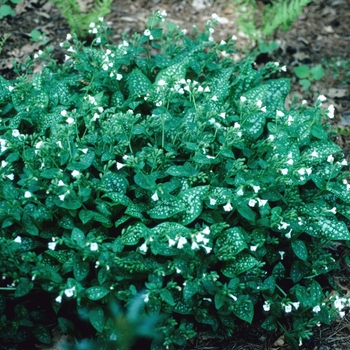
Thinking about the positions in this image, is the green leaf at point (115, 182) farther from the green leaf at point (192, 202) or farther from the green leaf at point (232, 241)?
the green leaf at point (232, 241)

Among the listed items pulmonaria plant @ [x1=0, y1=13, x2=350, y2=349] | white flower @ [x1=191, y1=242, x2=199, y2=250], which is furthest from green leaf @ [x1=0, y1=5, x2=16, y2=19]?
white flower @ [x1=191, y1=242, x2=199, y2=250]

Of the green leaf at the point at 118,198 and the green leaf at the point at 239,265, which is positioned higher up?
the green leaf at the point at 118,198

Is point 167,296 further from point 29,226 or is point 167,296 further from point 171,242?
point 29,226

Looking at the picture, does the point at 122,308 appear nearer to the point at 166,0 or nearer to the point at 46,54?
the point at 46,54

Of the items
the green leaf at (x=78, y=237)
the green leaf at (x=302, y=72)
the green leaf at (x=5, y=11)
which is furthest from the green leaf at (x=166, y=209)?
the green leaf at (x=5, y=11)

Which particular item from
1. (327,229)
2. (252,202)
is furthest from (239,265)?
(327,229)

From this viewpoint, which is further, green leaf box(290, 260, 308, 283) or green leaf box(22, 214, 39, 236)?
green leaf box(290, 260, 308, 283)

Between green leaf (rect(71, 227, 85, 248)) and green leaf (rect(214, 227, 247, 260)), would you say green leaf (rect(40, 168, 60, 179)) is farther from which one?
green leaf (rect(214, 227, 247, 260))
